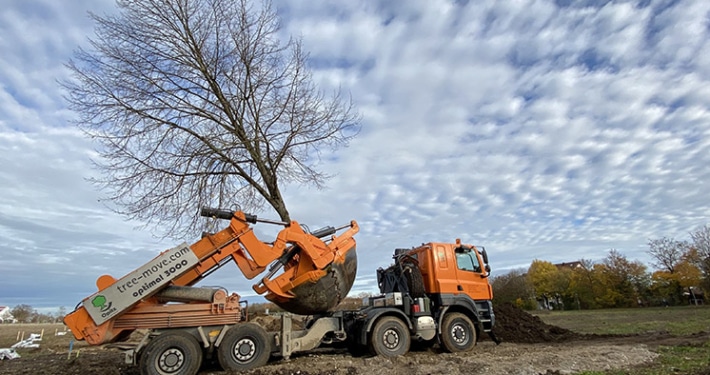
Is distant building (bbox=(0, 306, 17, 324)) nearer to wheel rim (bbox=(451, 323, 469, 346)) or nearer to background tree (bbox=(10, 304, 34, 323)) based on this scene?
background tree (bbox=(10, 304, 34, 323))

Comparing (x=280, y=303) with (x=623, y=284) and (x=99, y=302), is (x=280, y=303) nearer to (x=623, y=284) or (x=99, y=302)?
(x=99, y=302)

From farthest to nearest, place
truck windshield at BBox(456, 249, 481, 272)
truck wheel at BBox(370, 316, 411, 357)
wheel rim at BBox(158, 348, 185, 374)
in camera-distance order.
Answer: truck windshield at BBox(456, 249, 481, 272) < truck wheel at BBox(370, 316, 411, 357) < wheel rim at BBox(158, 348, 185, 374)

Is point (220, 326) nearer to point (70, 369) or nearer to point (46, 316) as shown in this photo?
point (70, 369)

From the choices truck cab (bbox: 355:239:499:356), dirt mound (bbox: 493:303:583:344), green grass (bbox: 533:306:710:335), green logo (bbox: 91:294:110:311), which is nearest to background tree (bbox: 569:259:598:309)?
green grass (bbox: 533:306:710:335)

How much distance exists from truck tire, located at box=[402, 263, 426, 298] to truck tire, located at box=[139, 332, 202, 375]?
5364 millimetres

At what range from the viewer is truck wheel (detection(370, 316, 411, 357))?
9.52m

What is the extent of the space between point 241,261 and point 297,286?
130 centimetres

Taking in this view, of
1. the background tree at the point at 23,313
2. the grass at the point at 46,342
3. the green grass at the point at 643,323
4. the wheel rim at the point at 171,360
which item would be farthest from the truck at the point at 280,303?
the background tree at the point at 23,313

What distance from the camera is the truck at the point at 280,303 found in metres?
7.57

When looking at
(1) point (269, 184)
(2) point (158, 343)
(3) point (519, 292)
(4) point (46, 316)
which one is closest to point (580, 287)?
(3) point (519, 292)

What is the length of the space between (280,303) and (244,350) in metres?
1.38

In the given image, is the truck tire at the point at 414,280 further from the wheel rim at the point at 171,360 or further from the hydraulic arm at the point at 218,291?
the wheel rim at the point at 171,360

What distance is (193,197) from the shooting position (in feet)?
36.7

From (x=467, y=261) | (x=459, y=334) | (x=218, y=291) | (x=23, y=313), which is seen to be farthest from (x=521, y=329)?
(x=23, y=313)
